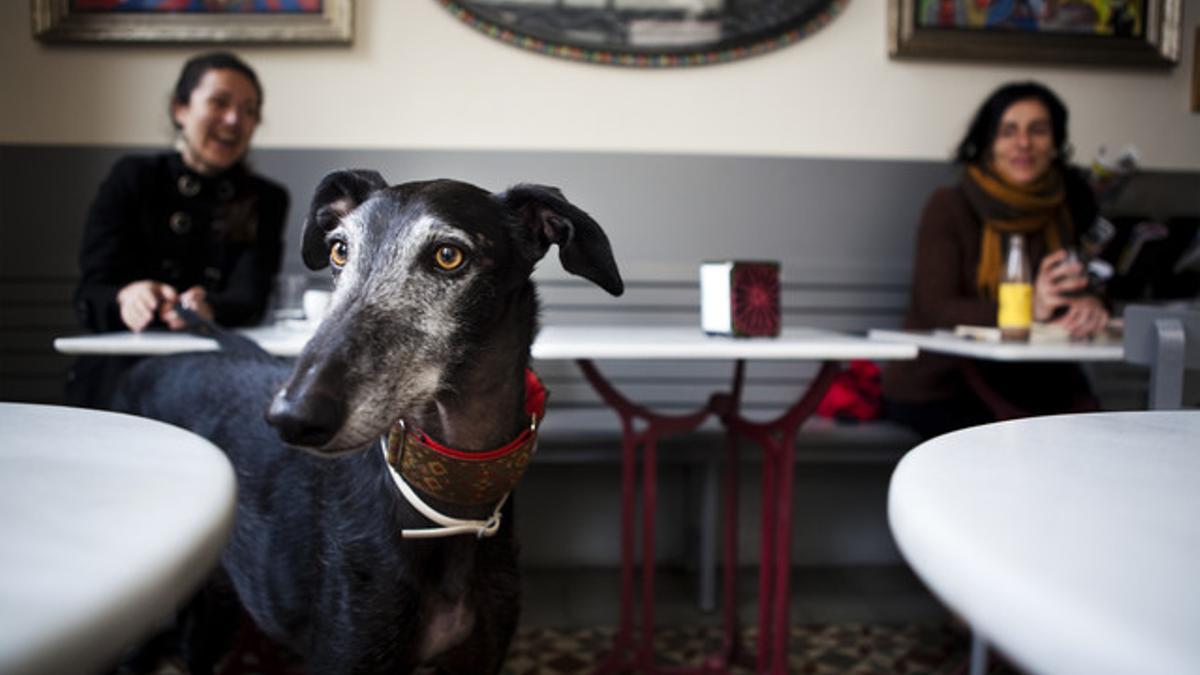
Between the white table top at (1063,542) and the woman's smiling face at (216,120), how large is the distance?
2362 millimetres

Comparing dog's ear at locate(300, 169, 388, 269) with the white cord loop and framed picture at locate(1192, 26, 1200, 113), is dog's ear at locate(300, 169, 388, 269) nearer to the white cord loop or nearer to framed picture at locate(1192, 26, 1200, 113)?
the white cord loop

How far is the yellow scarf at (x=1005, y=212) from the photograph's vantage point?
2.78 meters

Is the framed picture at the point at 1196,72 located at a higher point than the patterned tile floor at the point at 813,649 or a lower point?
higher

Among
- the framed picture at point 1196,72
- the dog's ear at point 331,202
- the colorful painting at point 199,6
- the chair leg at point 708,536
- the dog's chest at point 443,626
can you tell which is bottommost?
the chair leg at point 708,536

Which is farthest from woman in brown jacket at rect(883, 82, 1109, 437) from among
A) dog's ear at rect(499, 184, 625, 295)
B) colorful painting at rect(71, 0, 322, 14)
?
colorful painting at rect(71, 0, 322, 14)

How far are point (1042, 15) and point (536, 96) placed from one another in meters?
1.98

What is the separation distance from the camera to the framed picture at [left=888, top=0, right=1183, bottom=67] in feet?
10.7

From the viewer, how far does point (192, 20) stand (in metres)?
3.03

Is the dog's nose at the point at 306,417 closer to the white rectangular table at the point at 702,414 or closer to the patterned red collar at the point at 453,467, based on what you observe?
the patterned red collar at the point at 453,467

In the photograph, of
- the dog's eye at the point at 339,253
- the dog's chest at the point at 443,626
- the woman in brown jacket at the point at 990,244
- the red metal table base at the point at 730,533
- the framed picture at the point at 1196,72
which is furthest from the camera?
the framed picture at the point at 1196,72

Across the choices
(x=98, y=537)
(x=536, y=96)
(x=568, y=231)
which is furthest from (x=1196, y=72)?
(x=98, y=537)

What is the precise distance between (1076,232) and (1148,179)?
27.1 inches

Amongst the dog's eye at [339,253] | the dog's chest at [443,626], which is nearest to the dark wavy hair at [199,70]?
the dog's eye at [339,253]

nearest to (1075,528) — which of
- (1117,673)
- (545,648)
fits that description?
(1117,673)
